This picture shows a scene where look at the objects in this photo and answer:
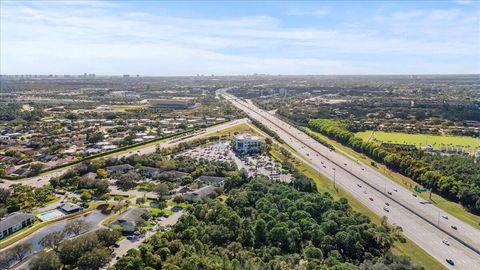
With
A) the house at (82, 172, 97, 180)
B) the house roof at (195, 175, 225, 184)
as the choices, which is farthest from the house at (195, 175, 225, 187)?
the house at (82, 172, 97, 180)

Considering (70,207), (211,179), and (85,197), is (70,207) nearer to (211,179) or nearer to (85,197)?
(85,197)

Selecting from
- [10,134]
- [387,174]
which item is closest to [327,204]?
[387,174]

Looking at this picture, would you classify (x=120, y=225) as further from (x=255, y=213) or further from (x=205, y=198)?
(x=255, y=213)

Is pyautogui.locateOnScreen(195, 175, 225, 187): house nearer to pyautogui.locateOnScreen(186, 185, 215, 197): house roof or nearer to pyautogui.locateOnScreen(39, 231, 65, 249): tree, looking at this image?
pyautogui.locateOnScreen(186, 185, 215, 197): house roof

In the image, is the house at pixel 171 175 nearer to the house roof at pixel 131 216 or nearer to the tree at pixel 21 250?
the house roof at pixel 131 216

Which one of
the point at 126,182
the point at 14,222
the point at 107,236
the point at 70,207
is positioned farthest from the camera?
the point at 126,182

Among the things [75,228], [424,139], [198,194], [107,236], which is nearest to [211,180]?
[198,194]

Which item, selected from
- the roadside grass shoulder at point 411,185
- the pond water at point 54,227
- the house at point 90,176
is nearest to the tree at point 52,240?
the pond water at point 54,227
